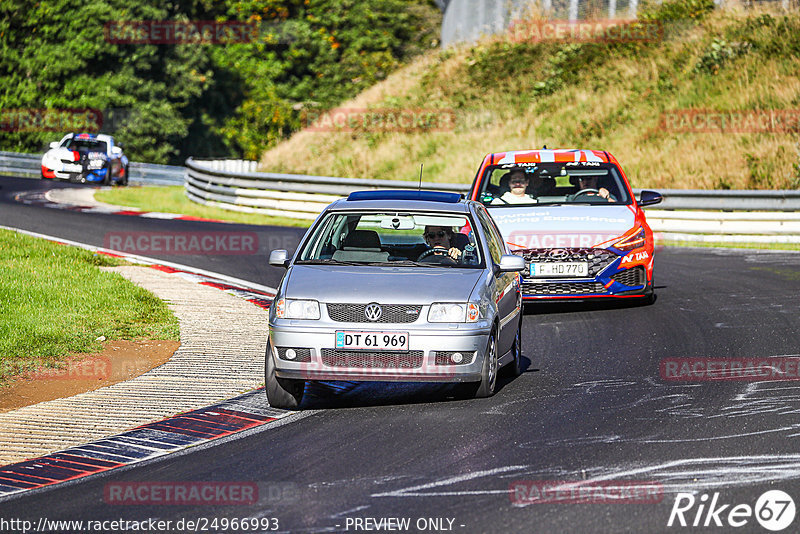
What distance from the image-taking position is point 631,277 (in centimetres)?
1326

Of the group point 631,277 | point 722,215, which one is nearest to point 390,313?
point 631,277

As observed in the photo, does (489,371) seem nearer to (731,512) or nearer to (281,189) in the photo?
(731,512)

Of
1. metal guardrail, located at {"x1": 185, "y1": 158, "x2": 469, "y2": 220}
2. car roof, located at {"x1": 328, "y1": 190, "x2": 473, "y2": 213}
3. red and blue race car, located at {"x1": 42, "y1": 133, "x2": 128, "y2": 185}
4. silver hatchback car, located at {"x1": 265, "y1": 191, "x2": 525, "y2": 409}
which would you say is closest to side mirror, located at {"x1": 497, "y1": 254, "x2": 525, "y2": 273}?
silver hatchback car, located at {"x1": 265, "y1": 191, "x2": 525, "y2": 409}

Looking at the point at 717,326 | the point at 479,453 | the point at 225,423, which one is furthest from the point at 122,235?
the point at 479,453

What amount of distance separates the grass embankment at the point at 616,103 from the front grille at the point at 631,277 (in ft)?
43.7

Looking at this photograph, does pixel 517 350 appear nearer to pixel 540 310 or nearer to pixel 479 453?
pixel 479 453

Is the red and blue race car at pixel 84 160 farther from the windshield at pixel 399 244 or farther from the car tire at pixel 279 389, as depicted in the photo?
the car tire at pixel 279 389

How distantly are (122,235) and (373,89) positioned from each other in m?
21.6

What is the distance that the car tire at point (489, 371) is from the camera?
859 centimetres

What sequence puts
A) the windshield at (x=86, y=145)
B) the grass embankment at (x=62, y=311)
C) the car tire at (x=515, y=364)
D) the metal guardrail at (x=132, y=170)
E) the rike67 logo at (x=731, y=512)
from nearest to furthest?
the rike67 logo at (x=731, y=512) → the car tire at (x=515, y=364) → the grass embankment at (x=62, y=311) → the windshield at (x=86, y=145) → the metal guardrail at (x=132, y=170)

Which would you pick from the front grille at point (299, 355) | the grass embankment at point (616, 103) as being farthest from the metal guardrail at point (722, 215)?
the front grille at point (299, 355)

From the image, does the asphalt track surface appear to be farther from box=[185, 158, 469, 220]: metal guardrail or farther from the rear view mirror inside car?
box=[185, 158, 469, 220]: metal guardrail

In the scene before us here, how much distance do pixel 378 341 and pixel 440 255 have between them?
1416 millimetres

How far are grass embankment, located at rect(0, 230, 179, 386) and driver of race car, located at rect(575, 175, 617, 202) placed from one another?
204 inches
